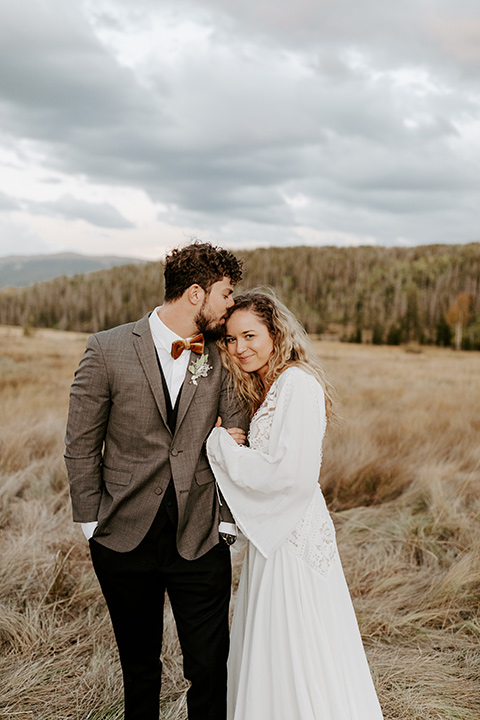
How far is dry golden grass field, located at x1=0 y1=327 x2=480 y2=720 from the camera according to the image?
2.97 metres

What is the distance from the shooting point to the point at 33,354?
14508 mm

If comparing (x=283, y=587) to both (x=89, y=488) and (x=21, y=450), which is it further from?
(x=21, y=450)

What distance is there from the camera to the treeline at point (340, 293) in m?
21.8

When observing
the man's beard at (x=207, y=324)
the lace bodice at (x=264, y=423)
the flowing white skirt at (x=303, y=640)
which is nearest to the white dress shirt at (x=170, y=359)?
the man's beard at (x=207, y=324)

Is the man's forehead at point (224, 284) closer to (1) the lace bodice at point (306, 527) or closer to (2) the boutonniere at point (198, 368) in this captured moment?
(2) the boutonniere at point (198, 368)

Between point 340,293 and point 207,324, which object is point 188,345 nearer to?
point 207,324

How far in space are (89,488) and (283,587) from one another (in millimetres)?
867

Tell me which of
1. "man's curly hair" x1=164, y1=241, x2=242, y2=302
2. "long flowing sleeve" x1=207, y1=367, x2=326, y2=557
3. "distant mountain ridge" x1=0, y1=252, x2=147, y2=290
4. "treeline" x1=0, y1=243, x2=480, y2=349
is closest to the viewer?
"long flowing sleeve" x1=207, y1=367, x2=326, y2=557

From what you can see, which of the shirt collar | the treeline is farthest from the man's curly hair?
the treeline

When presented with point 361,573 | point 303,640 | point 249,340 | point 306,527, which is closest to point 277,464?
point 306,527

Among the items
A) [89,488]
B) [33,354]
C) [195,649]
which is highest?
[89,488]

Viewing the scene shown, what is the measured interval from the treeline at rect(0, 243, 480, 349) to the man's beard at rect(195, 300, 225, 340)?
1839 cm

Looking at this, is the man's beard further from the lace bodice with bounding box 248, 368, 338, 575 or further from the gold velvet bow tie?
the lace bodice with bounding box 248, 368, 338, 575

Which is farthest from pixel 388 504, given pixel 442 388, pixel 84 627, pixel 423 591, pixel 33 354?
pixel 33 354
